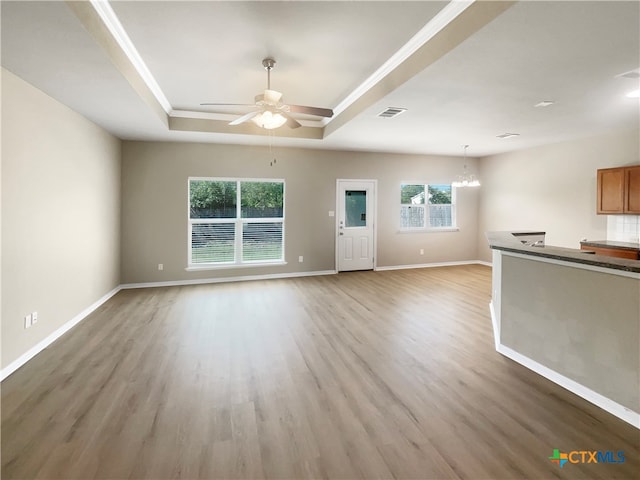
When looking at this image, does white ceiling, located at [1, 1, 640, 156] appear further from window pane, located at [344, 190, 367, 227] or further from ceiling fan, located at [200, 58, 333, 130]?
window pane, located at [344, 190, 367, 227]

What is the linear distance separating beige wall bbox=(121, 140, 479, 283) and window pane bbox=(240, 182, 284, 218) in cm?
18

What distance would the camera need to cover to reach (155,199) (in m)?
5.84

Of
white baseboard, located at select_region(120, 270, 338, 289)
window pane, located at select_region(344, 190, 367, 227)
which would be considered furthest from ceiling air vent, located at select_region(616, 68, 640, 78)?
white baseboard, located at select_region(120, 270, 338, 289)

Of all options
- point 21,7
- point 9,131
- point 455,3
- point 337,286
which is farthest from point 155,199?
point 455,3

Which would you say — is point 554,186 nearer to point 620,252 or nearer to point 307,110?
point 620,252

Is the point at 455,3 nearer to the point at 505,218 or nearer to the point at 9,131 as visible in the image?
the point at 9,131

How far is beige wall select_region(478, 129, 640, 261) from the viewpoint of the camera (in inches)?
215

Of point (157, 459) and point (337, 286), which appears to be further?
point (337, 286)

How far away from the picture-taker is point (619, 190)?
496 centimetres

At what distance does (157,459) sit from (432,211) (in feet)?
24.1

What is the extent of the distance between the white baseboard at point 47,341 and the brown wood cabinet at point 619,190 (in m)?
7.63

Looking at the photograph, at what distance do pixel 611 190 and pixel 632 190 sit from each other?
307mm

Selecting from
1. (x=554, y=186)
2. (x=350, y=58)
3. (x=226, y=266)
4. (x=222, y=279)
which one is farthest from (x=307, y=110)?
(x=554, y=186)

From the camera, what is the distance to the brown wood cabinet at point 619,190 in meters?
4.75
